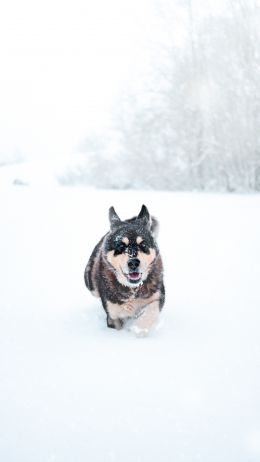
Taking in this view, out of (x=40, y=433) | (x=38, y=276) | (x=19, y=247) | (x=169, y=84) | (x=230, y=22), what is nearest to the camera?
(x=40, y=433)

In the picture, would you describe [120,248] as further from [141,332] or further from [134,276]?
[141,332]

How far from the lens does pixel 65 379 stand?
10.2 feet

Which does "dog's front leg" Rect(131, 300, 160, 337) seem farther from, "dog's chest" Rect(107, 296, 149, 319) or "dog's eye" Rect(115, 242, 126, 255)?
"dog's eye" Rect(115, 242, 126, 255)

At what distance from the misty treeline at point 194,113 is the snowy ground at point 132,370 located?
12736 millimetres

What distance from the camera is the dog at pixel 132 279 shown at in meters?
3.93

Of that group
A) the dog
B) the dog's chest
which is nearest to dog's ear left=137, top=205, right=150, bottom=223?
the dog

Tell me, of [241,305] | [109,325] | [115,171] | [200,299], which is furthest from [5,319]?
[115,171]

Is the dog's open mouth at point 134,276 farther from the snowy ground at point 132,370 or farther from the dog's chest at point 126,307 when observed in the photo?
the snowy ground at point 132,370

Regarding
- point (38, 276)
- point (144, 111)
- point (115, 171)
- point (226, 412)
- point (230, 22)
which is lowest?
point (226, 412)

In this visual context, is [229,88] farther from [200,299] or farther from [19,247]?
[200,299]

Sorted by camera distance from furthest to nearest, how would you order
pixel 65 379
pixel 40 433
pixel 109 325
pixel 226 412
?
pixel 109 325
pixel 65 379
pixel 226 412
pixel 40 433

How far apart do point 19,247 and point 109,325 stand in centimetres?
489

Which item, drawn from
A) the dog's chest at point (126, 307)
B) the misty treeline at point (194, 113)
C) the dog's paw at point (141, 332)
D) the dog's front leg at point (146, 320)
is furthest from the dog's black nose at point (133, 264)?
the misty treeline at point (194, 113)

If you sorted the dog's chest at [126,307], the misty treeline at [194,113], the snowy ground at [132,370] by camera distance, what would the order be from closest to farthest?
1. the snowy ground at [132,370]
2. the dog's chest at [126,307]
3. the misty treeline at [194,113]
